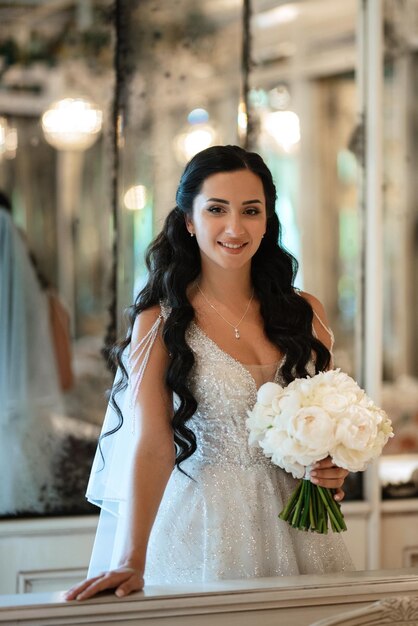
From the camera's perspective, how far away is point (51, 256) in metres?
4.64

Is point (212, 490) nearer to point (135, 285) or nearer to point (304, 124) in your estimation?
point (135, 285)

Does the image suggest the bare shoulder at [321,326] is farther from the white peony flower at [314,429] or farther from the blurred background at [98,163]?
→ the blurred background at [98,163]

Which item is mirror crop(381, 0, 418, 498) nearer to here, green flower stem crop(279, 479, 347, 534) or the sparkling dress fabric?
the sparkling dress fabric

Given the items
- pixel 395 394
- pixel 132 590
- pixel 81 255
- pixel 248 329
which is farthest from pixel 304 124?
pixel 132 590

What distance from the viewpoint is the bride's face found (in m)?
2.21

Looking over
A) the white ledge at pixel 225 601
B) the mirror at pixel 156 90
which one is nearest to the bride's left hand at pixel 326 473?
the white ledge at pixel 225 601

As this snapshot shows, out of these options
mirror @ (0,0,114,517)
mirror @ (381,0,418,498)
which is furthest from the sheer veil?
mirror @ (381,0,418,498)

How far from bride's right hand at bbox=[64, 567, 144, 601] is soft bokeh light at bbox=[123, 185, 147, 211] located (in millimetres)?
2101

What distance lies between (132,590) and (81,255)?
124 inches

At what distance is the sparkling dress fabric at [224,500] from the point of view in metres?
2.26

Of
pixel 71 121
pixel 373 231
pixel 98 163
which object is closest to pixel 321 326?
pixel 373 231

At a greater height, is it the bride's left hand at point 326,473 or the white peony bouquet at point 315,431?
the white peony bouquet at point 315,431

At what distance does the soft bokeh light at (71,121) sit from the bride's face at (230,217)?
2087 mm

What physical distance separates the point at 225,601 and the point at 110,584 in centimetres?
23
